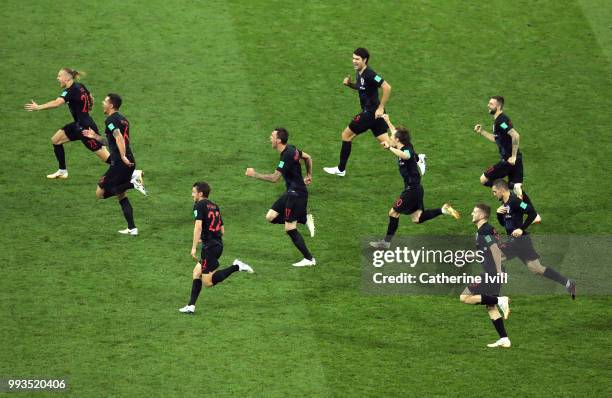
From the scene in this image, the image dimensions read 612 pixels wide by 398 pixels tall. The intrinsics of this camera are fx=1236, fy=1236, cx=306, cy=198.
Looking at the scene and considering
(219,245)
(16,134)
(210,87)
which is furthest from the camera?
(210,87)

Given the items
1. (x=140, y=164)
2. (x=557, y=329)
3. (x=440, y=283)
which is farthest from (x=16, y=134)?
(x=557, y=329)

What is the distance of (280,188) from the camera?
2450cm

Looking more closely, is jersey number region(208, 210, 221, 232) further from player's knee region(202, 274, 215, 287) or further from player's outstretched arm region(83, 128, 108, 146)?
player's outstretched arm region(83, 128, 108, 146)

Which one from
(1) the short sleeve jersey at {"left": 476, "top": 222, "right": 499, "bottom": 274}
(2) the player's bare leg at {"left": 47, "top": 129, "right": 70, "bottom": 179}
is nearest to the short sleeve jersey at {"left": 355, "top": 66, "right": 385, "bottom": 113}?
(1) the short sleeve jersey at {"left": 476, "top": 222, "right": 499, "bottom": 274}

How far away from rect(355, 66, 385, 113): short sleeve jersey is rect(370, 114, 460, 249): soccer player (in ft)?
6.17

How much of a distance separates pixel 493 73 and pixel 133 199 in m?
9.30

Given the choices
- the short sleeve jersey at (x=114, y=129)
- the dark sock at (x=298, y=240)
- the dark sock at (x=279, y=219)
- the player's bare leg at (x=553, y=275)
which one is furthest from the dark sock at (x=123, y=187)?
the player's bare leg at (x=553, y=275)

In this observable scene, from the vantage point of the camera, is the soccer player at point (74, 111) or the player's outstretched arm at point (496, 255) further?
the soccer player at point (74, 111)

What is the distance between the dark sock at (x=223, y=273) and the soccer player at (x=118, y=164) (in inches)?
108

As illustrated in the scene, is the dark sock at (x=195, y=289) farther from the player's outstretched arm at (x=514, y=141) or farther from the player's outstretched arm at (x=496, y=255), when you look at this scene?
the player's outstretched arm at (x=514, y=141)

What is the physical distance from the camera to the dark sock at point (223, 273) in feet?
66.1

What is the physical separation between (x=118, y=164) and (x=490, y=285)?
280 inches

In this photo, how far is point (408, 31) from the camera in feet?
97.2

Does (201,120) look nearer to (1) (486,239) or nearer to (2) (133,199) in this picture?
(2) (133,199)
